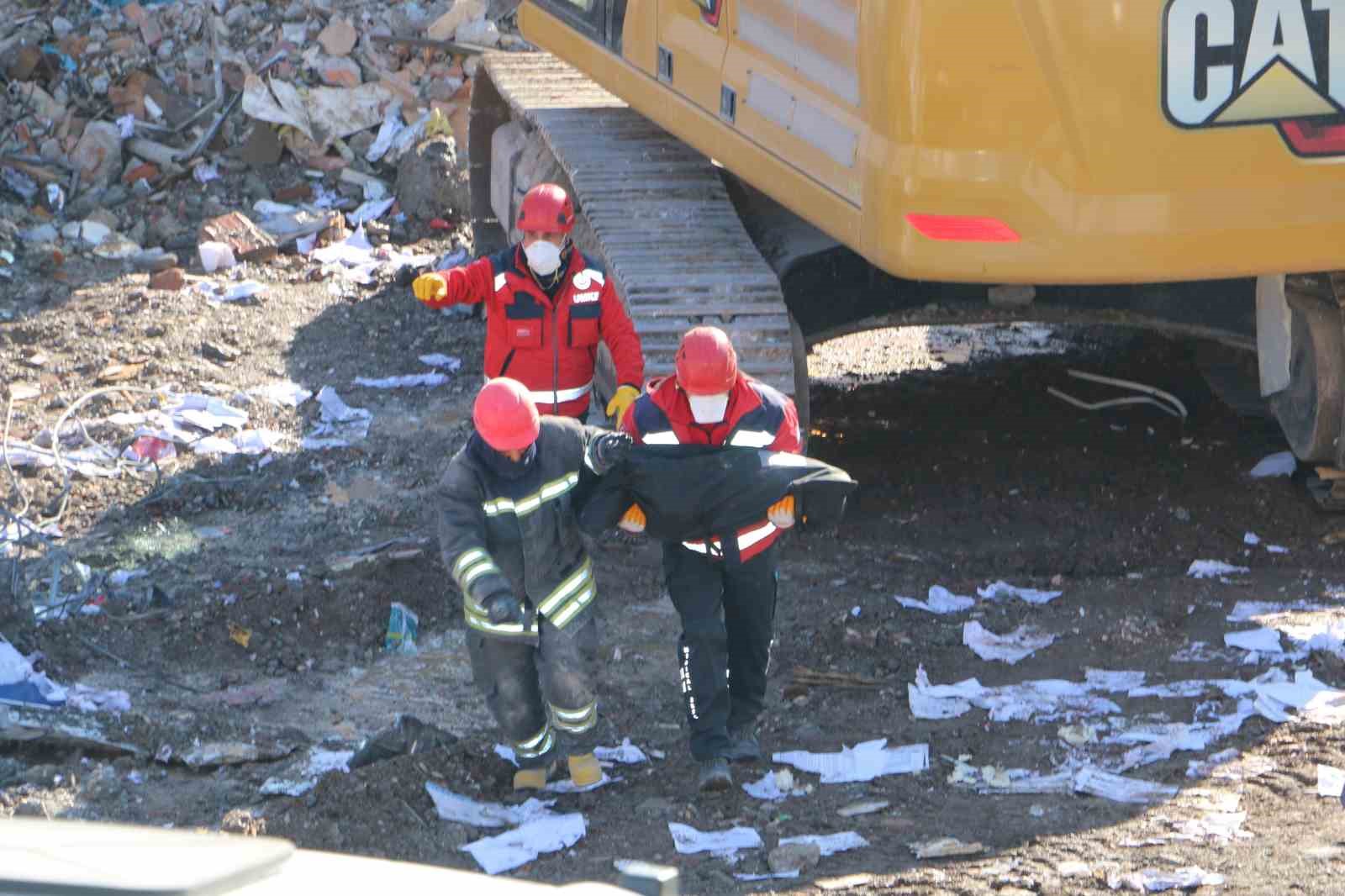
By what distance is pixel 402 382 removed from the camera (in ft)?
35.0

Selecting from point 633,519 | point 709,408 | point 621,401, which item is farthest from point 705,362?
point 621,401

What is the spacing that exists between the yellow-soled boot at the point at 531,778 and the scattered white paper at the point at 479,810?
10 cm

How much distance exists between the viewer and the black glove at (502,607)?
5391 mm

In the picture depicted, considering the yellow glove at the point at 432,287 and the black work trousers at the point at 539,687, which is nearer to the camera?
the black work trousers at the point at 539,687

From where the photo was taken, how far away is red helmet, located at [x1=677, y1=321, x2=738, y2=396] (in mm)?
5793

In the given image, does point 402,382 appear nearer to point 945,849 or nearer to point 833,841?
point 833,841

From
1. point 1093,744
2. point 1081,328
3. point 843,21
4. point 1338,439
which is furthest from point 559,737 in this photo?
point 1081,328

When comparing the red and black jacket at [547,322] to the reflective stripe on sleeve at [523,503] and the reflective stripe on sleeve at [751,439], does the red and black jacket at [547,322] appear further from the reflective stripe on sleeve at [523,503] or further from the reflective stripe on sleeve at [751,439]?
the reflective stripe on sleeve at [523,503]

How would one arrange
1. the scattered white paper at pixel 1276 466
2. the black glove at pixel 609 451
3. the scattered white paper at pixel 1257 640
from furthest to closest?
1. the scattered white paper at pixel 1276 466
2. the scattered white paper at pixel 1257 640
3. the black glove at pixel 609 451

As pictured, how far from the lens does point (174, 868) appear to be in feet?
8.41

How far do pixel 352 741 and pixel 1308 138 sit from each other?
12.6 ft

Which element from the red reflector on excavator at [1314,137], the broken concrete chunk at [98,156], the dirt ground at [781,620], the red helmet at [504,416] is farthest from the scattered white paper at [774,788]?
the broken concrete chunk at [98,156]

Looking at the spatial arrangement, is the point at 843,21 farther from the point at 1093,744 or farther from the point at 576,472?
the point at 1093,744

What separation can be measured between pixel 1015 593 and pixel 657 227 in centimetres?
236
